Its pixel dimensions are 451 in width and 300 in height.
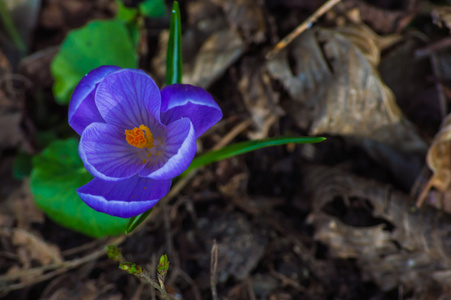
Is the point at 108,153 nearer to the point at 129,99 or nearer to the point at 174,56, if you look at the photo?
the point at 129,99

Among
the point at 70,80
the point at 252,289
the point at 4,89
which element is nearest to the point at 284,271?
the point at 252,289

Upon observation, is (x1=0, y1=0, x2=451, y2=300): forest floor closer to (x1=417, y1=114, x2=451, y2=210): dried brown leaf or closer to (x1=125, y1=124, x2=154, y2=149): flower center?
(x1=417, y1=114, x2=451, y2=210): dried brown leaf

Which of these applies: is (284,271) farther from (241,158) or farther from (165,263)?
(165,263)

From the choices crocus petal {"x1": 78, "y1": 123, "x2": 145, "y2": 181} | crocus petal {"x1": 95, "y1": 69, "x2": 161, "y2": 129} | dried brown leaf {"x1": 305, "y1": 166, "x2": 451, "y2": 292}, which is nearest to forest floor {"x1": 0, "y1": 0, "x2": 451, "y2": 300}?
dried brown leaf {"x1": 305, "y1": 166, "x2": 451, "y2": 292}

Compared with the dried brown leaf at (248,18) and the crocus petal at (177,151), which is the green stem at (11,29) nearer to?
the dried brown leaf at (248,18)

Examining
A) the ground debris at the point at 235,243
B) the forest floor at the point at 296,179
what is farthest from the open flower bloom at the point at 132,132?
the ground debris at the point at 235,243

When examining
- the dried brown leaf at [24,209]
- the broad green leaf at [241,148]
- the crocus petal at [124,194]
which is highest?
the crocus petal at [124,194]
